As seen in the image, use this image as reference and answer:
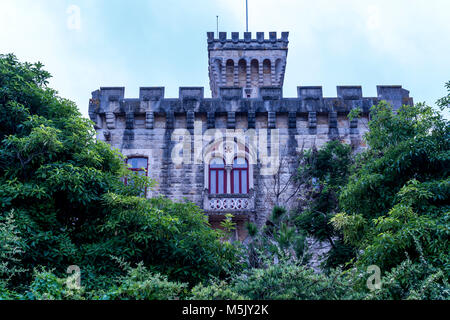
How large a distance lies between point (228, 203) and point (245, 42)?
14.5m

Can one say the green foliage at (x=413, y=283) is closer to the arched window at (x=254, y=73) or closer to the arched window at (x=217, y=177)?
the arched window at (x=217, y=177)

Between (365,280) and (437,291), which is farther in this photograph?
(365,280)

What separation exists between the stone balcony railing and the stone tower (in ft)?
39.9

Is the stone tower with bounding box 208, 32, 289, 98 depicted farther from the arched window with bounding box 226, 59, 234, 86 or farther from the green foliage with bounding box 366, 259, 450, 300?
the green foliage with bounding box 366, 259, 450, 300

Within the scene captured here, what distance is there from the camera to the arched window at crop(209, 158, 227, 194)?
2153cm

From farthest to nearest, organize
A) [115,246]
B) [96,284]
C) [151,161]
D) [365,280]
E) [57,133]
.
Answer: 1. [151,161]
2. [57,133]
3. [115,246]
4. [96,284]
5. [365,280]

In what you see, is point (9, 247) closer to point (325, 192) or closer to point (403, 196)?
point (403, 196)

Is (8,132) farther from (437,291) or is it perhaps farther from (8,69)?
(437,291)

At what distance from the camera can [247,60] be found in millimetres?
30906

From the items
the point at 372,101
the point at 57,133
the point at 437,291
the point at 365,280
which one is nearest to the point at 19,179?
the point at 57,133

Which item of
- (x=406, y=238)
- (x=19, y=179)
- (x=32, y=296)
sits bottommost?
(x=32, y=296)

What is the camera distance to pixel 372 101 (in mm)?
22688

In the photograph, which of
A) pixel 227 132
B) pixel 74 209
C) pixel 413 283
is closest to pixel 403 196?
pixel 413 283

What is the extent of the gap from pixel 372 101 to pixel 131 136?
11.7m
